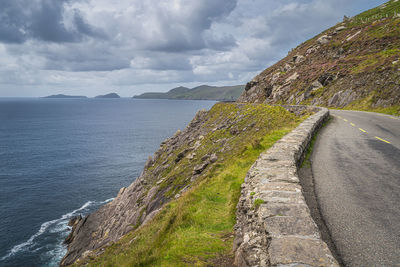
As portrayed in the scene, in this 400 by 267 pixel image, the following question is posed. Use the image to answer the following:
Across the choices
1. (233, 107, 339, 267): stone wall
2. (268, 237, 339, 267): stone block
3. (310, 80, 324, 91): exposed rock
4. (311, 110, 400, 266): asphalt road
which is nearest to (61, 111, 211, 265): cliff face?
(311, 110, 400, 266): asphalt road

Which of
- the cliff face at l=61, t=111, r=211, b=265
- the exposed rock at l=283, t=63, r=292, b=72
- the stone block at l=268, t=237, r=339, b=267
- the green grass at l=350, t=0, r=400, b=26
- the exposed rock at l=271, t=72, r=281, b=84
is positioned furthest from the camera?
the exposed rock at l=283, t=63, r=292, b=72

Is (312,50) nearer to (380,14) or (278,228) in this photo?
(380,14)

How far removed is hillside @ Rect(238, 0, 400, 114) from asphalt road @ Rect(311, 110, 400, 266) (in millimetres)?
28278

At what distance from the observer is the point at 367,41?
59250 millimetres

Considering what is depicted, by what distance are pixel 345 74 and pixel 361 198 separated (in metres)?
54.6

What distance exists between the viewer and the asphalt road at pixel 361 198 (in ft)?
15.1

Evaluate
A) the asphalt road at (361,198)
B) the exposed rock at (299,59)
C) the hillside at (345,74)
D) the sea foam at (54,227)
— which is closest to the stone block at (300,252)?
the asphalt road at (361,198)

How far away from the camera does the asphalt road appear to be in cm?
461

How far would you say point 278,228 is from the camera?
4.43 metres

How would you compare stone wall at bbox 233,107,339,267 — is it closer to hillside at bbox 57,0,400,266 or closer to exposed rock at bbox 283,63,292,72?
hillside at bbox 57,0,400,266

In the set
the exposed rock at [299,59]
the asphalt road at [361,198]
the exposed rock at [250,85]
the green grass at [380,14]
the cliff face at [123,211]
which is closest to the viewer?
the asphalt road at [361,198]

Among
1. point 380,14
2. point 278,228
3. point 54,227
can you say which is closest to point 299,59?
point 380,14

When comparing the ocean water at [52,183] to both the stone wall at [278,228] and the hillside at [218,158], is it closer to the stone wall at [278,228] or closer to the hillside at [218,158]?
the hillside at [218,158]

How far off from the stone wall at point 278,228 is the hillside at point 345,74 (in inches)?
1389
